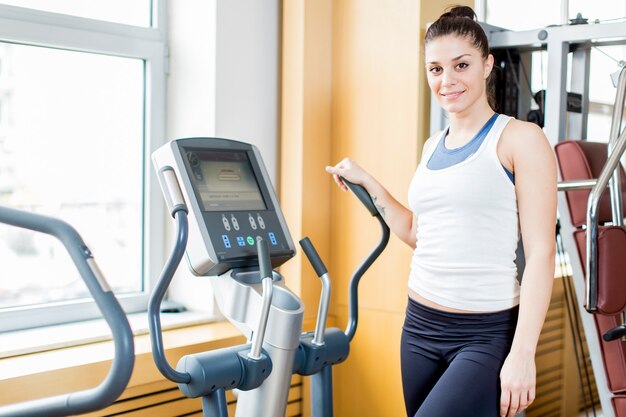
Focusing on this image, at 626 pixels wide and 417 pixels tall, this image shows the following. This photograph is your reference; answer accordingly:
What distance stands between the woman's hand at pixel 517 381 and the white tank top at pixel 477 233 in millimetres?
156

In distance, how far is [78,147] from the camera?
10.2ft

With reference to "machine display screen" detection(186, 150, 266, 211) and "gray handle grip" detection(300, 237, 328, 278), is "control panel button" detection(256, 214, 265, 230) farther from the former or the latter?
"gray handle grip" detection(300, 237, 328, 278)

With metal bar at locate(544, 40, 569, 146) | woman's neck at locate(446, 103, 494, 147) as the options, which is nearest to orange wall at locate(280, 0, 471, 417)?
metal bar at locate(544, 40, 569, 146)

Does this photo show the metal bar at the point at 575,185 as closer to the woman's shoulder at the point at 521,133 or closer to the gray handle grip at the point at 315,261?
the woman's shoulder at the point at 521,133

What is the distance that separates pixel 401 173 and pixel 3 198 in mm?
1576

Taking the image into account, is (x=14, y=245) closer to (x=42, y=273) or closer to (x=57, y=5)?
(x=42, y=273)

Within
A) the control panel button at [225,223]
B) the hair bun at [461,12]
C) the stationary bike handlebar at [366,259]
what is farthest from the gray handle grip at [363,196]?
the hair bun at [461,12]

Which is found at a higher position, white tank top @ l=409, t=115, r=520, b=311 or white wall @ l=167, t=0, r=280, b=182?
white wall @ l=167, t=0, r=280, b=182

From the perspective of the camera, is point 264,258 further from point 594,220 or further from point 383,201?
A: point 594,220

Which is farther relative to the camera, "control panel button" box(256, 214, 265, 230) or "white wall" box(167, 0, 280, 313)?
"white wall" box(167, 0, 280, 313)

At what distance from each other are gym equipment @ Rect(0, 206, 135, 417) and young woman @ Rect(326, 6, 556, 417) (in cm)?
83

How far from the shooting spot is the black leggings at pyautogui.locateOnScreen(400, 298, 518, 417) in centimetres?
188

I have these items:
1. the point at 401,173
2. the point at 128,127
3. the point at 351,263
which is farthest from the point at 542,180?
the point at 128,127

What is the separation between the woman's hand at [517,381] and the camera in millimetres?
1837
